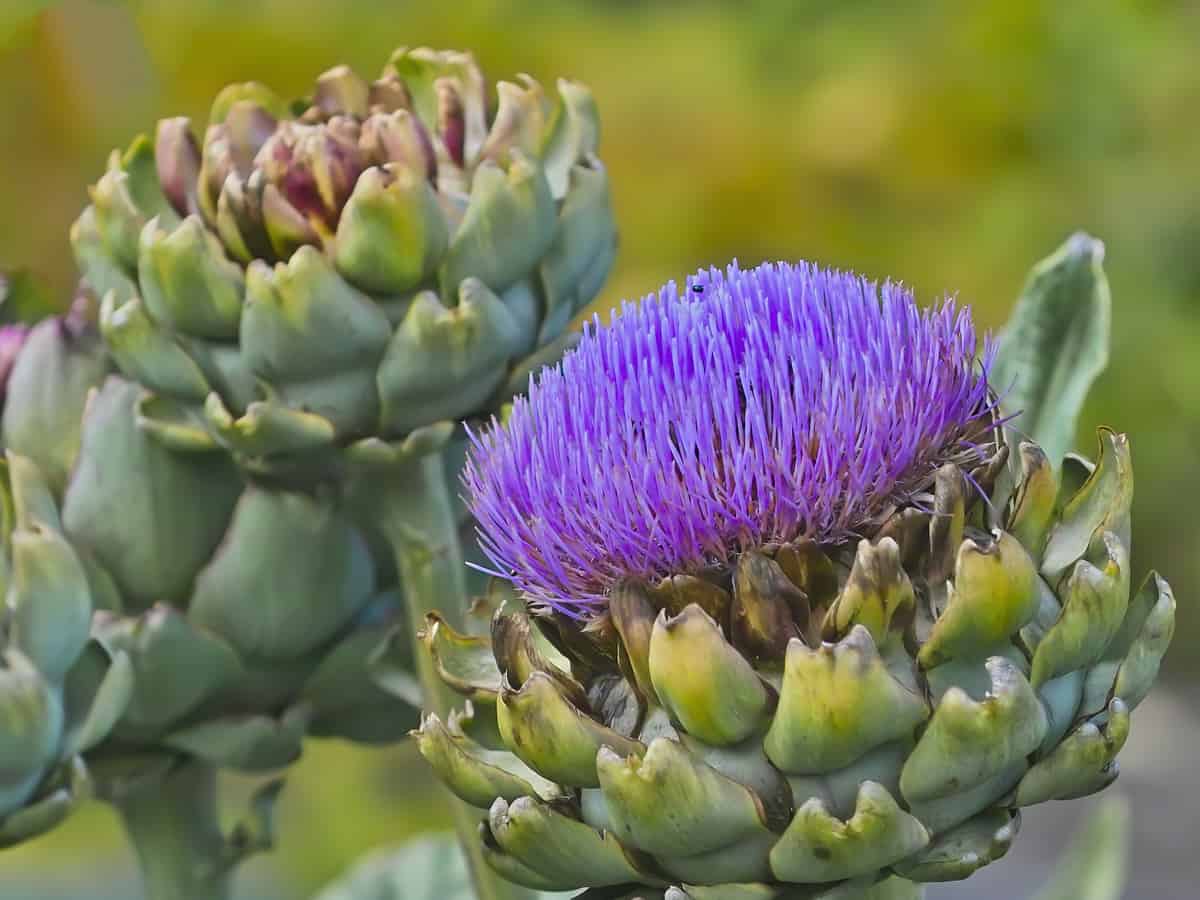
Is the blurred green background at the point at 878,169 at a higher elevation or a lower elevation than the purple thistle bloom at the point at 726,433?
lower

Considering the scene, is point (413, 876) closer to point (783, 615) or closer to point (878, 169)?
point (783, 615)

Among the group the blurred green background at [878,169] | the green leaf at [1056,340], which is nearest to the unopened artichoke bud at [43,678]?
the green leaf at [1056,340]

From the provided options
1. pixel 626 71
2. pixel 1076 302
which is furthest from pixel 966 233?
pixel 1076 302

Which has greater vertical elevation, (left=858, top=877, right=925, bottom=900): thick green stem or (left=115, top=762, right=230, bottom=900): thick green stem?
(left=858, top=877, right=925, bottom=900): thick green stem

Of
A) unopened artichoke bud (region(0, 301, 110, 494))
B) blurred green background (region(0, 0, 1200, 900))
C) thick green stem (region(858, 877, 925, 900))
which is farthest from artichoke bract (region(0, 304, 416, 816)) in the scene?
blurred green background (region(0, 0, 1200, 900))

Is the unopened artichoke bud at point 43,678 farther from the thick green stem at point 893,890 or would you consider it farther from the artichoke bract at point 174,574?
the thick green stem at point 893,890

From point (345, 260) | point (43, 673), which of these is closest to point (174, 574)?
point (43, 673)

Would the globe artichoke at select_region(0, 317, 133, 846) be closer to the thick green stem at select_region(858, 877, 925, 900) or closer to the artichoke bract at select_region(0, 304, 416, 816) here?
the artichoke bract at select_region(0, 304, 416, 816)
